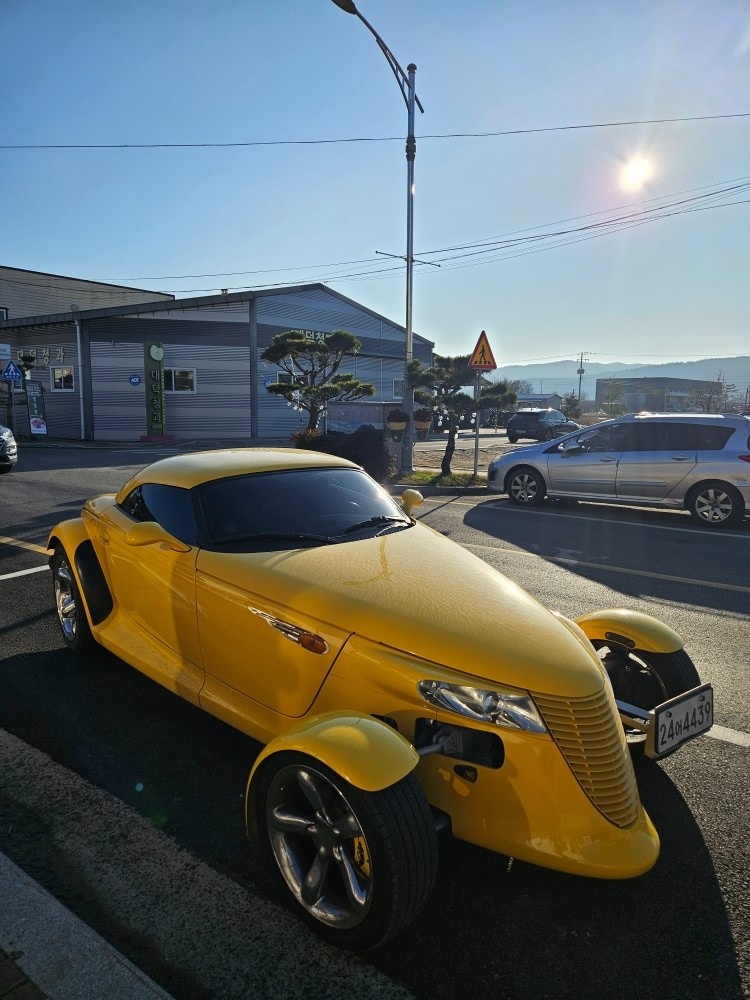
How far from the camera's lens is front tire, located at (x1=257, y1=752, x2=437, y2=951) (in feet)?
6.39

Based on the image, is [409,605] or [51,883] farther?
[409,605]

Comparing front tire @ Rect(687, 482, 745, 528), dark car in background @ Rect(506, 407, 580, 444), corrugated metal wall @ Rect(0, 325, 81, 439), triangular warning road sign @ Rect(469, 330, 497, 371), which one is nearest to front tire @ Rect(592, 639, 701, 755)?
front tire @ Rect(687, 482, 745, 528)

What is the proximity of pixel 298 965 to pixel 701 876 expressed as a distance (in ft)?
4.96

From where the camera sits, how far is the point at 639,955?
2.06 m

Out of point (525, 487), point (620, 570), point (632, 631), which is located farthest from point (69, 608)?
point (525, 487)

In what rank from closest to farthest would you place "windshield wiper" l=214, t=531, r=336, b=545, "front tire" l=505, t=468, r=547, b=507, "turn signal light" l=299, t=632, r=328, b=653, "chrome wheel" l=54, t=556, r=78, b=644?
1. "turn signal light" l=299, t=632, r=328, b=653
2. "windshield wiper" l=214, t=531, r=336, b=545
3. "chrome wheel" l=54, t=556, r=78, b=644
4. "front tire" l=505, t=468, r=547, b=507

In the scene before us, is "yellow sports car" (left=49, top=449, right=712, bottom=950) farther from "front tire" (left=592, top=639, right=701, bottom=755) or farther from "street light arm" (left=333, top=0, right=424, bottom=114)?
"street light arm" (left=333, top=0, right=424, bottom=114)

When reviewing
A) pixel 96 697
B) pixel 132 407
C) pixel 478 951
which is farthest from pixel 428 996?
pixel 132 407

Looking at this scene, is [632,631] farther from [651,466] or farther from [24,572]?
[651,466]

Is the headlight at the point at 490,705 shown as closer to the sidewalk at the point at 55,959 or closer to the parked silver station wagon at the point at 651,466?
the sidewalk at the point at 55,959

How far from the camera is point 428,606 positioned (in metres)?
2.56

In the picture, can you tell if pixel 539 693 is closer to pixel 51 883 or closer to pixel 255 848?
pixel 255 848

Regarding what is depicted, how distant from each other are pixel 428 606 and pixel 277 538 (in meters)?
0.99

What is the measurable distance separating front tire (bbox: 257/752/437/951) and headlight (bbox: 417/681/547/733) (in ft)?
0.94
